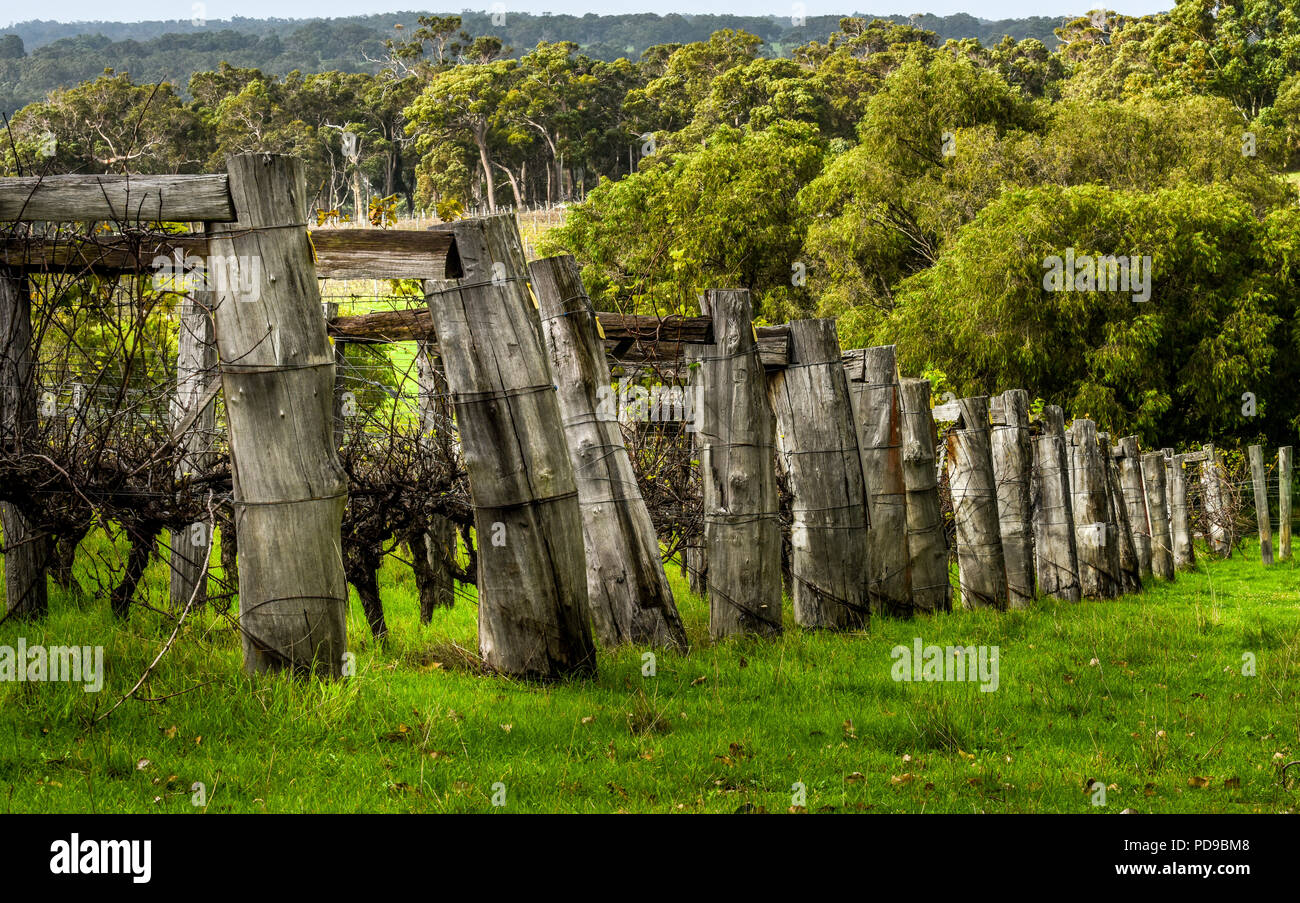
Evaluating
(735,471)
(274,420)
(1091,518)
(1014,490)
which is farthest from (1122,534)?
(274,420)

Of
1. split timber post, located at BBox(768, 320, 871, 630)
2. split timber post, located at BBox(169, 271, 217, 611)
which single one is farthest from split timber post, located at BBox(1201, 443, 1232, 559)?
split timber post, located at BBox(169, 271, 217, 611)

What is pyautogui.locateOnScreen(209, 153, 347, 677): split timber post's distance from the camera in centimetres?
567

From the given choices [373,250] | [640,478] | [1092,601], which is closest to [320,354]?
[373,250]

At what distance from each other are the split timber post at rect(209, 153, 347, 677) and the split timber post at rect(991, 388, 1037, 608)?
7.67m

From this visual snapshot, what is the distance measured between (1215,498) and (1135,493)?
10123mm

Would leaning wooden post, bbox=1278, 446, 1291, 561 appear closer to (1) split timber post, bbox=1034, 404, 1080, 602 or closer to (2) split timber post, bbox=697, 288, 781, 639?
(1) split timber post, bbox=1034, 404, 1080, 602

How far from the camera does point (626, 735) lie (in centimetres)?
573

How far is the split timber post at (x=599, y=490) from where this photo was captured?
7641 mm

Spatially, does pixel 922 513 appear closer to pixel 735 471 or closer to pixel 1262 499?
pixel 735 471

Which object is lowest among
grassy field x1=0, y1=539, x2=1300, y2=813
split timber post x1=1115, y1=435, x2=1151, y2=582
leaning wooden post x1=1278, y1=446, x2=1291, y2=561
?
leaning wooden post x1=1278, y1=446, x2=1291, y2=561

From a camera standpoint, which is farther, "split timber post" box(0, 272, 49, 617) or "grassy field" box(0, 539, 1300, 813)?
"split timber post" box(0, 272, 49, 617)
